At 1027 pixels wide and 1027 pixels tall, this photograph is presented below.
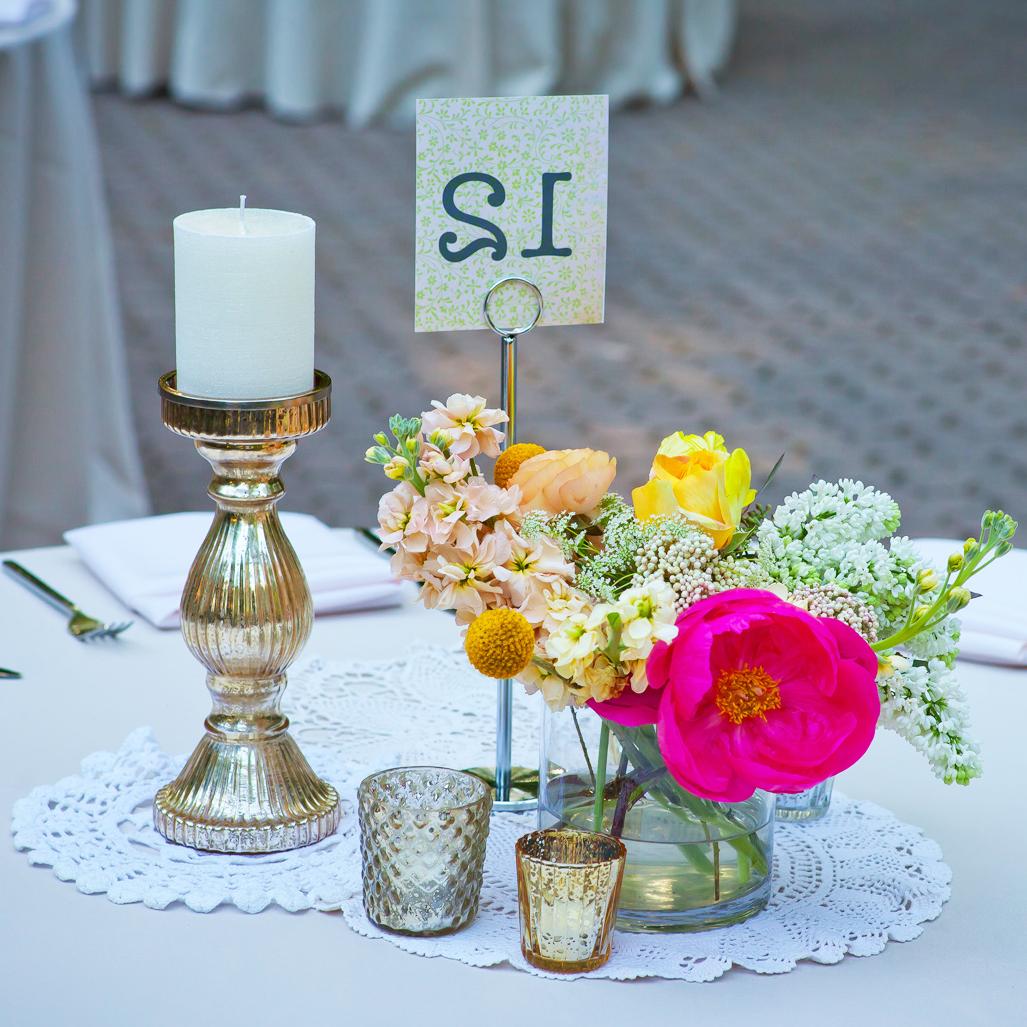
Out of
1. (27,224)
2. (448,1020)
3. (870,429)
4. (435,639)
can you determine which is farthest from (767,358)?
(448,1020)

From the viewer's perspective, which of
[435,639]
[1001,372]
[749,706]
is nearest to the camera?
[749,706]

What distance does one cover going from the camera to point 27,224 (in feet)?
8.27

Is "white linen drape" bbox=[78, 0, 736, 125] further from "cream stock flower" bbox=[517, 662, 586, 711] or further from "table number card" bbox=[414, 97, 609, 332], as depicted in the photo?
"cream stock flower" bbox=[517, 662, 586, 711]

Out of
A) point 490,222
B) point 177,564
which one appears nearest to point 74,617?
point 177,564

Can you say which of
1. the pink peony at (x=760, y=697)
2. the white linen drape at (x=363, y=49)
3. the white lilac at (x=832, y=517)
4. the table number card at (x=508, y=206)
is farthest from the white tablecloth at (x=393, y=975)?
the white linen drape at (x=363, y=49)

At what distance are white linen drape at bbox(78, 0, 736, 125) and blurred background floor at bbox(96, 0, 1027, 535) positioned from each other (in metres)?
0.15

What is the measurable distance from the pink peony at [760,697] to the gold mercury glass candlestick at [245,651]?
10.8 inches

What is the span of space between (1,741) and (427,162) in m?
0.49

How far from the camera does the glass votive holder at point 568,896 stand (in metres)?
0.77

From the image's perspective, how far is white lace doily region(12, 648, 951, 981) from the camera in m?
0.83

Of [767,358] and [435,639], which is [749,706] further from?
[767,358]

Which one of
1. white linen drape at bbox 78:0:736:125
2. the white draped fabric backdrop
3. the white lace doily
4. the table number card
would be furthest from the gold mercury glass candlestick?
white linen drape at bbox 78:0:736:125

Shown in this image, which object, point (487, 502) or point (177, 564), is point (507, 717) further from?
point (177, 564)

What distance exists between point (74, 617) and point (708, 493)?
65cm
